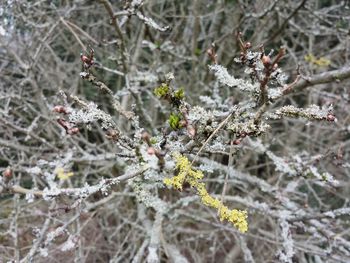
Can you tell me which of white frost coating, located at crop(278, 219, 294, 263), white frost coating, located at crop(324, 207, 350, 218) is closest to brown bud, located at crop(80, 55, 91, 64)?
white frost coating, located at crop(278, 219, 294, 263)

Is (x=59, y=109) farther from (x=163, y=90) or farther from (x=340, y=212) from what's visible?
(x=340, y=212)

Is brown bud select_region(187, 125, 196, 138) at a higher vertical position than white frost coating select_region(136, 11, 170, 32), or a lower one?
lower

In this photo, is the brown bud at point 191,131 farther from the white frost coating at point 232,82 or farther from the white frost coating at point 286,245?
the white frost coating at point 286,245

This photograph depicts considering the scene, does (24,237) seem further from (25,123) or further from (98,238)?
(25,123)

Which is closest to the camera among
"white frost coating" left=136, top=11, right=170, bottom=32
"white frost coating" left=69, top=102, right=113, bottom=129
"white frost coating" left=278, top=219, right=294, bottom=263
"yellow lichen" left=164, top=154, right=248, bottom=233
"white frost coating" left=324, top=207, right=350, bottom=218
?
"yellow lichen" left=164, top=154, right=248, bottom=233

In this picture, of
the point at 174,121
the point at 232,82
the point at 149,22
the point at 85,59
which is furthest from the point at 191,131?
the point at 149,22

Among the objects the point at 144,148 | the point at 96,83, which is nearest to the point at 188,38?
the point at 96,83

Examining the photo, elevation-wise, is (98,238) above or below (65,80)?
below

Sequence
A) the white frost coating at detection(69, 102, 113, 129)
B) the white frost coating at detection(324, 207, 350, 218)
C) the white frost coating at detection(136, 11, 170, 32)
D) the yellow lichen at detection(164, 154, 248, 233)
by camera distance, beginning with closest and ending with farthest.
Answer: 1. the yellow lichen at detection(164, 154, 248, 233)
2. the white frost coating at detection(69, 102, 113, 129)
3. the white frost coating at detection(136, 11, 170, 32)
4. the white frost coating at detection(324, 207, 350, 218)

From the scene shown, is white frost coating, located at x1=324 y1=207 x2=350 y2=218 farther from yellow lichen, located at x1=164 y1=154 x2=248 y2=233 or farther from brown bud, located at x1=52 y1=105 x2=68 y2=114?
brown bud, located at x1=52 y1=105 x2=68 y2=114

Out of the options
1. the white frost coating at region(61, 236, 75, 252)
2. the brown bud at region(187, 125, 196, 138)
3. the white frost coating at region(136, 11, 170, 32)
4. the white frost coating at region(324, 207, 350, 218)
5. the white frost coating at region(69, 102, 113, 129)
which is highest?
the white frost coating at region(136, 11, 170, 32)

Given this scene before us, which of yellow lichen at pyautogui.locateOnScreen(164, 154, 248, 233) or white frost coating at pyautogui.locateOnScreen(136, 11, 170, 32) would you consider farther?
white frost coating at pyautogui.locateOnScreen(136, 11, 170, 32)
